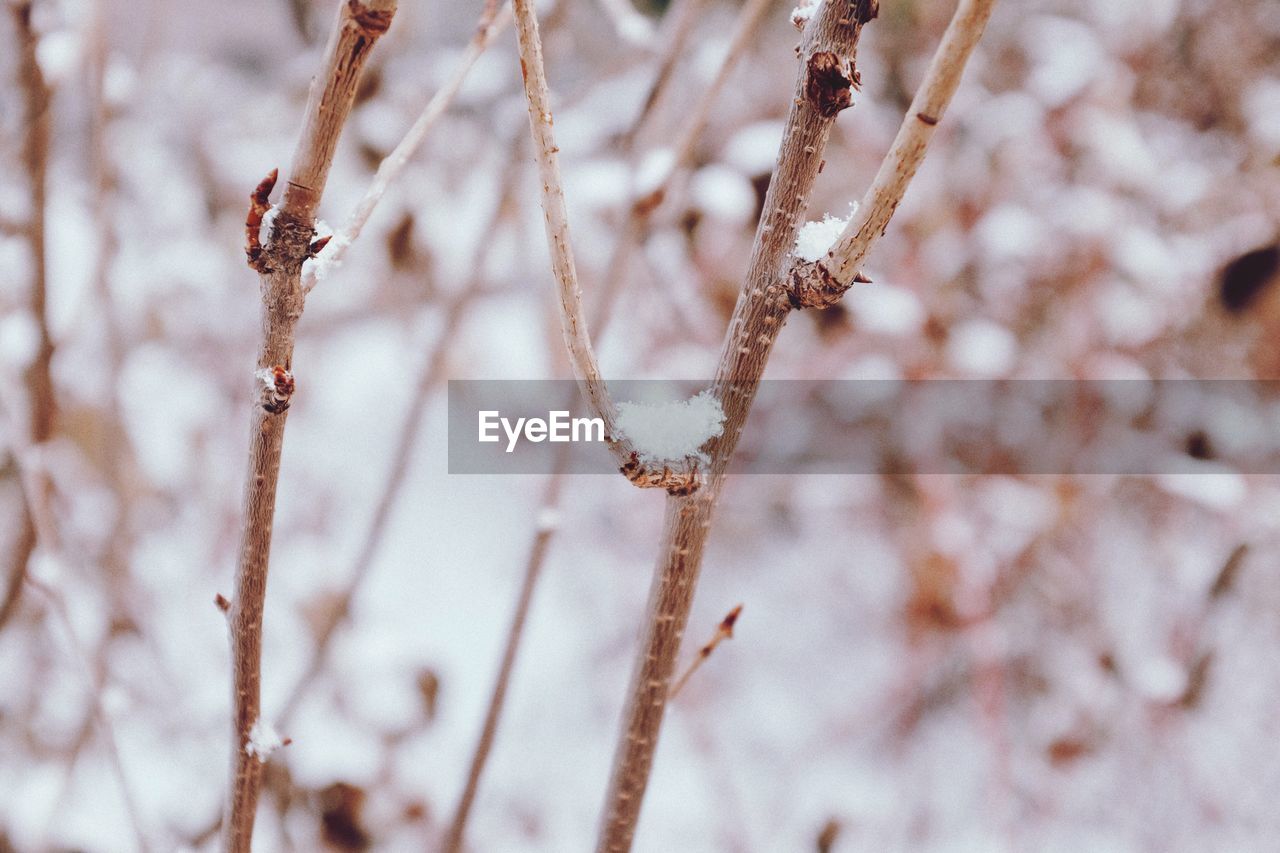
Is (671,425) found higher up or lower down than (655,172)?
lower down

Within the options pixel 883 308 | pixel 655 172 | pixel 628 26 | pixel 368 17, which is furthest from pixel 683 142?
pixel 883 308

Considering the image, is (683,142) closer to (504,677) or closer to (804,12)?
(804,12)

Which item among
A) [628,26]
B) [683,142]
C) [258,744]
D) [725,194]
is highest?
[725,194]

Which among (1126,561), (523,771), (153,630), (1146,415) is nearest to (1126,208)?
(1146,415)

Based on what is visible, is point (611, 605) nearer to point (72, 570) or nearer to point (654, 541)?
point (654, 541)

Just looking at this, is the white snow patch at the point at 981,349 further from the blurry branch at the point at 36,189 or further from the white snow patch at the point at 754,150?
the blurry branch at the point at 36,189

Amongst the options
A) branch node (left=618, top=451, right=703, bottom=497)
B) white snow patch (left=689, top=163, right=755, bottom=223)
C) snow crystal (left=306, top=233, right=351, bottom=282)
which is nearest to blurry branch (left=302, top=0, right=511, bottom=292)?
snow crystal (left=306, top=233, right=351, bottom=282)
